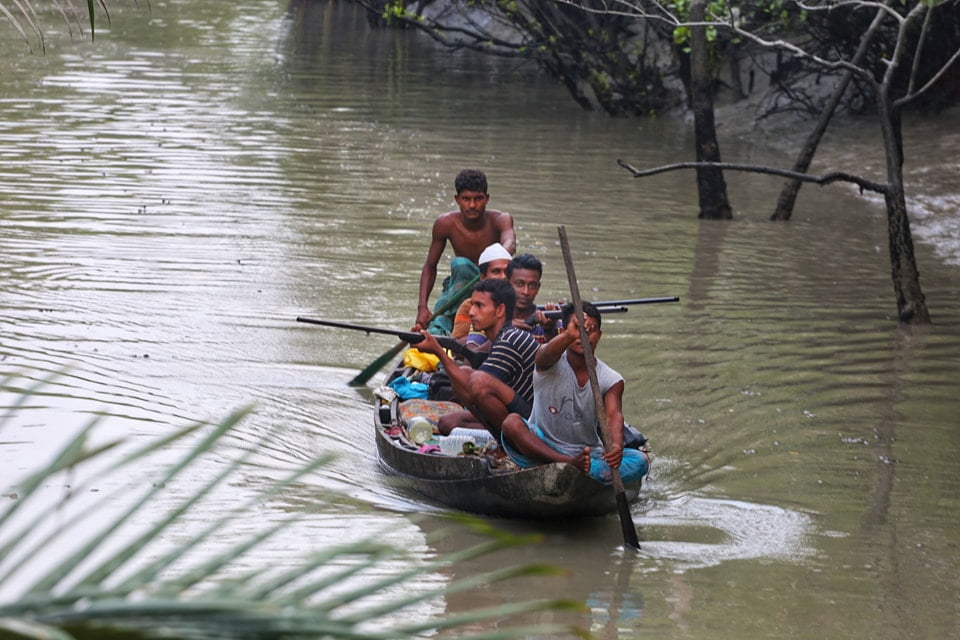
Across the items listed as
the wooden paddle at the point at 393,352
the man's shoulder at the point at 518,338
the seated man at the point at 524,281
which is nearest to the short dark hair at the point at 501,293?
the seated man at the point at 524,281

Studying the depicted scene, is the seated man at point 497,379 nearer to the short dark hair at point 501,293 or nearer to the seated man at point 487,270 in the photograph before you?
the short dark hair at point 501,293

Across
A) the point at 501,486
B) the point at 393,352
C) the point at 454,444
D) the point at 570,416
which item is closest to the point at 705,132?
the point at 393,352

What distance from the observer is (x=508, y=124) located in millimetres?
21250

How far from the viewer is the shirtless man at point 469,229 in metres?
8.73

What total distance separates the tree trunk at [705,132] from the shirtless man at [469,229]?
5.55 meters

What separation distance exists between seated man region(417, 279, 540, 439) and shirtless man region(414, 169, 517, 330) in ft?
4.85

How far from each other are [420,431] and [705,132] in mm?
8179

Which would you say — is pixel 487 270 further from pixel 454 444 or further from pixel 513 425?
pixel 513 425

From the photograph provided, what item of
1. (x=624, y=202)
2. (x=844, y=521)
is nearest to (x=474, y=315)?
(x=844, y=521)

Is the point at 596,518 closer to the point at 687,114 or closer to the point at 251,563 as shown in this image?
the point at 251,563

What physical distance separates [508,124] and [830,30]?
5678 mm

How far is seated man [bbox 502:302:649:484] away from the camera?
616 cm

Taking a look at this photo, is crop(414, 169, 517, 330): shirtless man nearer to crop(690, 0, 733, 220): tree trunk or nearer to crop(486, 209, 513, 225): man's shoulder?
crop(486, 209, 513, 225): man's shoulder

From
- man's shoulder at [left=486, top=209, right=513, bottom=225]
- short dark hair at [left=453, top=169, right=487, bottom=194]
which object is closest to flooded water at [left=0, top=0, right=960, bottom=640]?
man's shoulder at [left=486, top=209, right=513, bottom=225]
